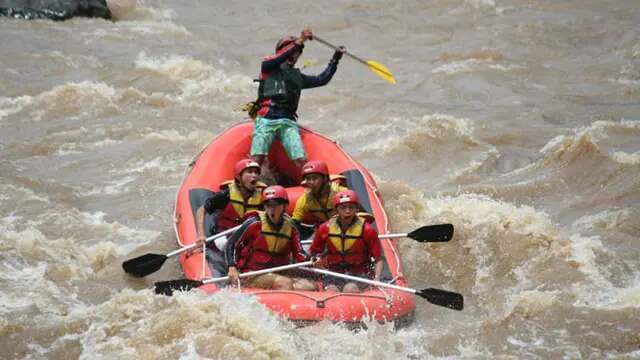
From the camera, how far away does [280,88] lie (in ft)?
25.1

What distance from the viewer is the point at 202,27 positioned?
50.5 ft

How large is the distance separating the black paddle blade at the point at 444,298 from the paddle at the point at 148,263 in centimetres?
138

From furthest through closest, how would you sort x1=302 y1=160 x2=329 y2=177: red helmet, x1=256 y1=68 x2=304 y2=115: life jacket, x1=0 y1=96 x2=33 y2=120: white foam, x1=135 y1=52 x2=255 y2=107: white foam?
x1=135 y1=52 x2=255 y2=107: white foam < x1=0 y1=96 x2=33 y2=120: white foam < x1=256 y1=68 x2=304 y2=115: life jacket < x1=302 y1=160 x2=329 y2=177: red helmet

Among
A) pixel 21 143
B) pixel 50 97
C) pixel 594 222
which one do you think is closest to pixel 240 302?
pixel 594 222

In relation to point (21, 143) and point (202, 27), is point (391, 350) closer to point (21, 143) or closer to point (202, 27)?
point (21, 143)

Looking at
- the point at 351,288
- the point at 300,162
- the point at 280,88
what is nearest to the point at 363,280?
the point at 351,288

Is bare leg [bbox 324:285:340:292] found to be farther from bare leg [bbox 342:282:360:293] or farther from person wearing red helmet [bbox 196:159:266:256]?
person wearing red helmet [bbox 196:159:266:256]

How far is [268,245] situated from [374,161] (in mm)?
3768

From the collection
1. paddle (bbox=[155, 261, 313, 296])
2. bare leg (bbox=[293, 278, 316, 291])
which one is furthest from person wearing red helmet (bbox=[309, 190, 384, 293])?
paddle (bbox=[155, 261, 313, 296])

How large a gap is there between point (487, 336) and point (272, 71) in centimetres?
287

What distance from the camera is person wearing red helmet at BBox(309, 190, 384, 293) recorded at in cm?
611

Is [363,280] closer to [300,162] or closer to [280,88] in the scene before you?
[300,162]

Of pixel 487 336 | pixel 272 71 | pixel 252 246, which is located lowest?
pixel 487 336

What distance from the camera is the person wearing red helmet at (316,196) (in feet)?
21.4
